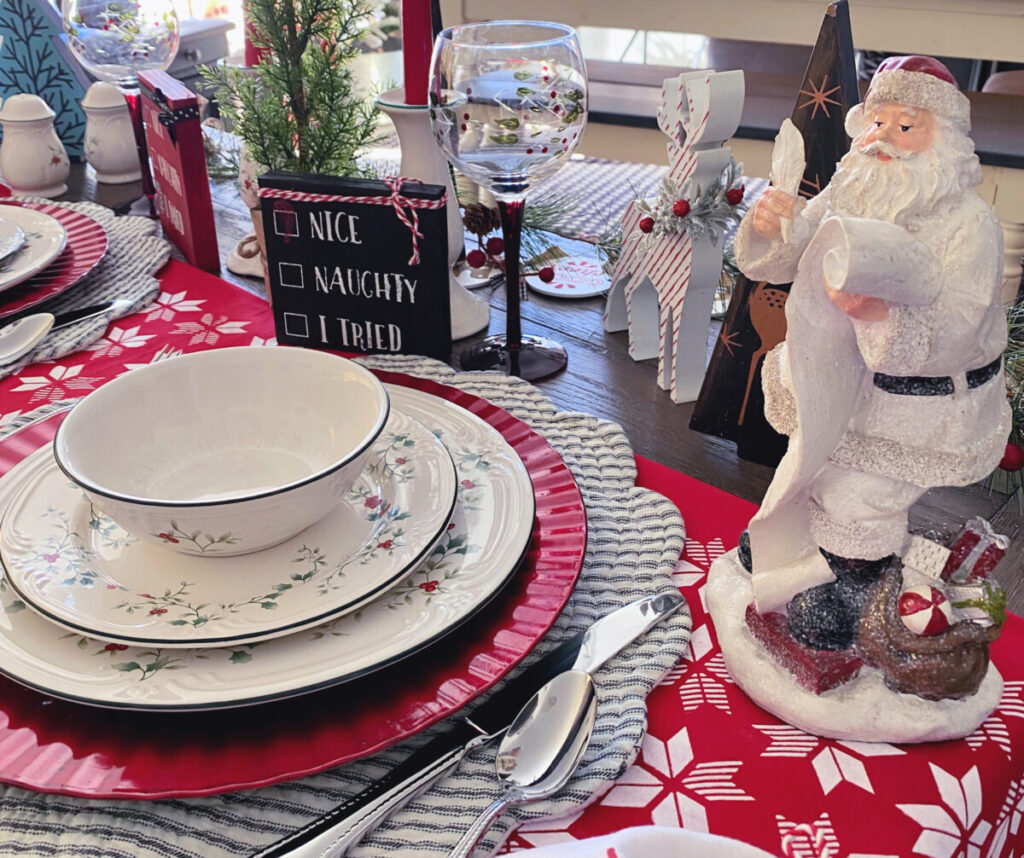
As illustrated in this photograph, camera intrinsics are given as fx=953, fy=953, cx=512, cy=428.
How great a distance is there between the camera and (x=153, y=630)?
1.59 ft

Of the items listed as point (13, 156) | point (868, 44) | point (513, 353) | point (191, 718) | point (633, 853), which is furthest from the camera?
point (868, 44)

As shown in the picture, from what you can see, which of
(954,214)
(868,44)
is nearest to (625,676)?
(954,214)

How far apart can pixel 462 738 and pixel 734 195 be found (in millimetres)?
473

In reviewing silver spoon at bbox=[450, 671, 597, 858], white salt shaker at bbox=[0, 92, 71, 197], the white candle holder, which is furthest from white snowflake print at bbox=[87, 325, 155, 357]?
silver spoon at bbox=[450, 671, 597, 858]

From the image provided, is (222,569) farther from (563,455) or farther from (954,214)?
(954,214)

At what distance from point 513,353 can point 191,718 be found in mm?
483

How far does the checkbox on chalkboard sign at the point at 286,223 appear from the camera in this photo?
83 cm

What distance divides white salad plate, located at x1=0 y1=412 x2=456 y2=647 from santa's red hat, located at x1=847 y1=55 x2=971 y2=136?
32 cm

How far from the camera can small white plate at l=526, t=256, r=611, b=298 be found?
102 centimetres

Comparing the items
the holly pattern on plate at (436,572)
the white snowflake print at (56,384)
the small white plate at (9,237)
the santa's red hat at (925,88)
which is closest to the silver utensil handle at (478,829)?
the holly pattern on plate at (436,572)

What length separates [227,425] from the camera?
2.15 ft

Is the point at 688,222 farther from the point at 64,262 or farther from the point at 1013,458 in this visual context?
the point at 64,262

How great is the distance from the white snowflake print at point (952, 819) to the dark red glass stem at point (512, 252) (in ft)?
1.70

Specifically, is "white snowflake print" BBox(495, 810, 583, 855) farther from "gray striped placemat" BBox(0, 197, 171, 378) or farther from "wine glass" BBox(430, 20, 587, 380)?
"gray striped placemat" BBox(0, 197, 171, 378)
